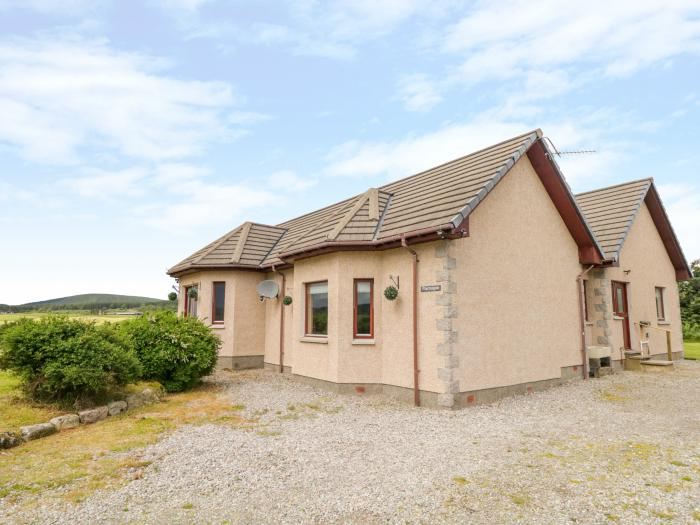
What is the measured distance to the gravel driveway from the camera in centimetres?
428

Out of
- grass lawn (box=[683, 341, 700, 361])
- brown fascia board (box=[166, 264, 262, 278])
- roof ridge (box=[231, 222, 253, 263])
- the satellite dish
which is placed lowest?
grass lawn (box=[683, 341, 700, 361])

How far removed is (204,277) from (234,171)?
6259 mm

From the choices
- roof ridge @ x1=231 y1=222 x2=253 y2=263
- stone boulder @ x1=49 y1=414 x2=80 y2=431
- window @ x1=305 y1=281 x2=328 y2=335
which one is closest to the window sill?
window @ x1=305 y1=281 x2=328 y2=335

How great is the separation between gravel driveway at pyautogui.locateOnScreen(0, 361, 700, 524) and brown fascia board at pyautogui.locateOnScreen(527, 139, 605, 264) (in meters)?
5.59

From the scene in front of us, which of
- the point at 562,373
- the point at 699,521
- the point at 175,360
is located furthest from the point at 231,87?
the point at 699,521

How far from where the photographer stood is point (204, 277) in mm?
15938

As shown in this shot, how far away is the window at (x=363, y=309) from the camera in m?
11.0

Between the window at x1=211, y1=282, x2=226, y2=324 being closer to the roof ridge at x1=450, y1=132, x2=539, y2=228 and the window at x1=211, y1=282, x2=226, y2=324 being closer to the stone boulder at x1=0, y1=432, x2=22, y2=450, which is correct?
the stone boulder at x1=0, y1=432, x2=22, y2=450

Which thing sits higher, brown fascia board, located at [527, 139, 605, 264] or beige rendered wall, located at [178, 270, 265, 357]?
brown fascia board, located at [527, 139, 605, 264]

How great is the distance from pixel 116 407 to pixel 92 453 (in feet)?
9.03

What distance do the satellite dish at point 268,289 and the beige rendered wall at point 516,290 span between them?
728 centimetres

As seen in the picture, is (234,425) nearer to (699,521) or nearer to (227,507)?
(227,507)

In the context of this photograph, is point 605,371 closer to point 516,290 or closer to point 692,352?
point 516,290

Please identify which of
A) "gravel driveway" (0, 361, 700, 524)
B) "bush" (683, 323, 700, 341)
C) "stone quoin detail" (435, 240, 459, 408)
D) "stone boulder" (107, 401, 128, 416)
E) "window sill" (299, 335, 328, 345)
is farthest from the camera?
"bush" (683, 323, 700, 341)
